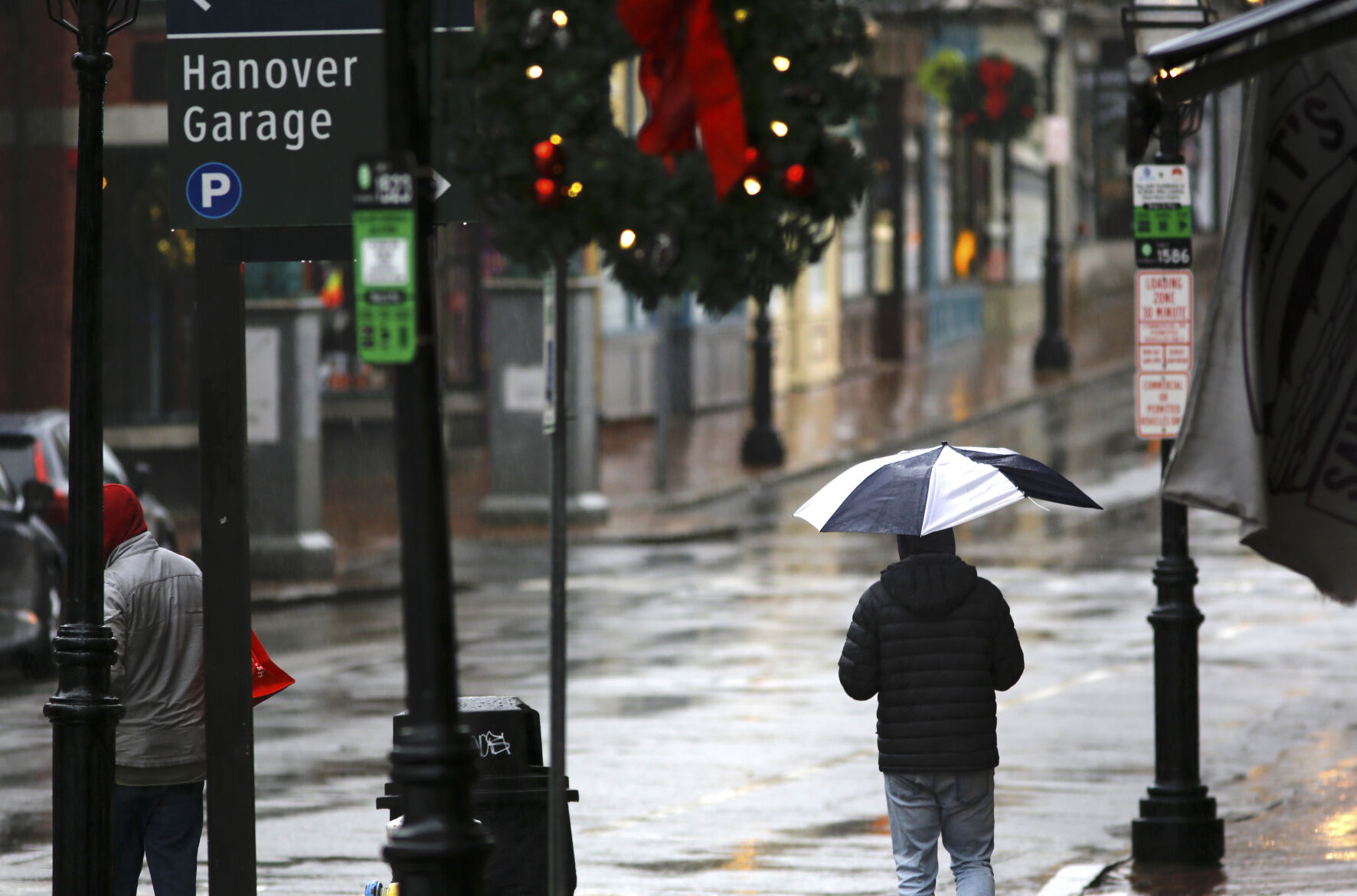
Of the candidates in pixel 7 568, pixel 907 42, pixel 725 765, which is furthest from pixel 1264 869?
pixel 907 42

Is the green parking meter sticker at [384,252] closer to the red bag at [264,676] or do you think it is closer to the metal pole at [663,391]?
the red bag at [264,676]

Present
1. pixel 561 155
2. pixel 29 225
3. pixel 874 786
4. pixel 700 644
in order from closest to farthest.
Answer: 1. pixel 561 155
2. pixel 874 786
3. pixel 700 644
4. pixel 29 225

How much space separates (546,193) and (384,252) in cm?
148

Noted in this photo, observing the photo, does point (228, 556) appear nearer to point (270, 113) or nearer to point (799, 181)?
point (270, 113)

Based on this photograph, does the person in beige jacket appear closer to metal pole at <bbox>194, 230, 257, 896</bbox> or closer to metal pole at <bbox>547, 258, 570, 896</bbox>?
metal pole at <bbox>194, 230, 257, 896</bbox>

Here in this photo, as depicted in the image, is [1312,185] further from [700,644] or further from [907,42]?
[907,42]

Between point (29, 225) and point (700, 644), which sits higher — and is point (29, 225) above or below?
above

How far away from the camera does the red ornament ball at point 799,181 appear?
7027 mm

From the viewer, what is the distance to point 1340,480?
5734 mm

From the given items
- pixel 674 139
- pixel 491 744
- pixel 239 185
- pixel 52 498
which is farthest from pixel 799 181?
pixel 52 498

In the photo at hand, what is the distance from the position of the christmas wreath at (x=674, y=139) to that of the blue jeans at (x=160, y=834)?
2.28 meters

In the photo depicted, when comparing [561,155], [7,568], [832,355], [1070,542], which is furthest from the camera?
[832,355]

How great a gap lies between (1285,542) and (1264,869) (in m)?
4.14

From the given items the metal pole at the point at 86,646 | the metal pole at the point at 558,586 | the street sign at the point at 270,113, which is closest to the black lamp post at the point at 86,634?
the metal pole at the point at 86,646
